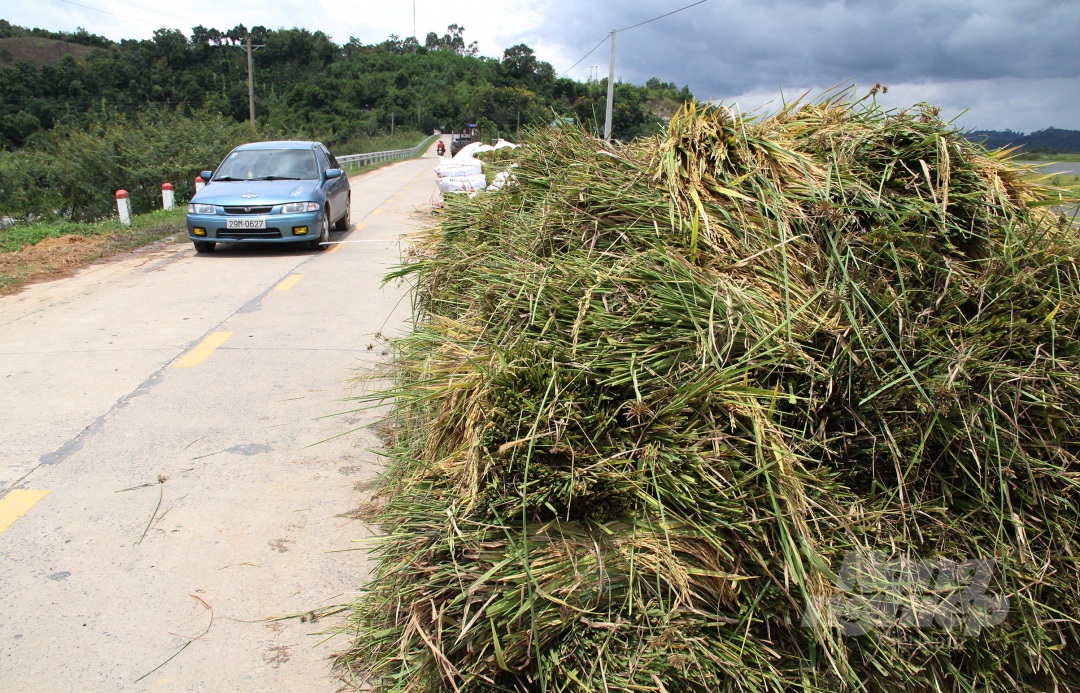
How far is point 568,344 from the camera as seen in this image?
2266 millimetres

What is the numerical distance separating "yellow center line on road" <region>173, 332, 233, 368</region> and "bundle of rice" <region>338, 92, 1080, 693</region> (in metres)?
4.54

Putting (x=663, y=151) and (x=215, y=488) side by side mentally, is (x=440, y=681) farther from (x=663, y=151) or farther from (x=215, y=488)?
(x=215, y=488)

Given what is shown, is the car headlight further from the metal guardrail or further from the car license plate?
the metal guardrail

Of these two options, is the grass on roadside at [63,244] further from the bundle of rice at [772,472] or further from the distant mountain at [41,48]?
the distant mountain at [41,48]

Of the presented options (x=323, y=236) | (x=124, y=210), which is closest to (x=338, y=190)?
(x=323, y=236)

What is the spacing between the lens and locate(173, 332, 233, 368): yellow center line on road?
20.2 feet

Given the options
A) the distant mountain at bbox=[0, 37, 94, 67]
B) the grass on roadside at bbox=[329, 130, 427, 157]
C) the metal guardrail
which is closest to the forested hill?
the distant mountain at bbox=[0, 37, 94, 67]

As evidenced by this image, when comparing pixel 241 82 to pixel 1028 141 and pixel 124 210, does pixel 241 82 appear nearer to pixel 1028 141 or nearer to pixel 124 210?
pixel 124 210

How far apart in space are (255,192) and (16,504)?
8.79 metres

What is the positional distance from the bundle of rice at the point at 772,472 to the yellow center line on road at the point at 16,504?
2.58 meters

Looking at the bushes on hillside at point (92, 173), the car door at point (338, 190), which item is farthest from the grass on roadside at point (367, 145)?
the car door at point (338, 190)

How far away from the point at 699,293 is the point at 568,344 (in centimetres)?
47

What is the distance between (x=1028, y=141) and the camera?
284 centimetres

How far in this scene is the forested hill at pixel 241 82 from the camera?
63062 millimetres
